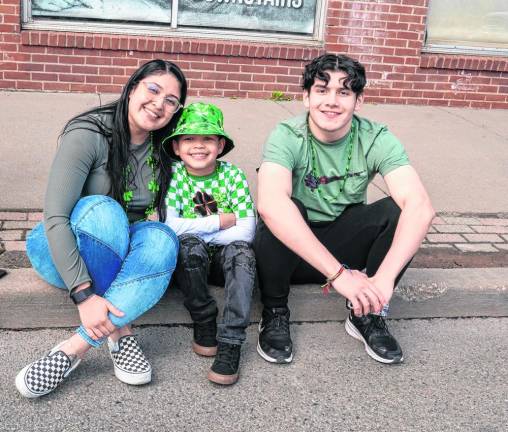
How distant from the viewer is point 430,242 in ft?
12.9

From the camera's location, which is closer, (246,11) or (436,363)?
(436,363)

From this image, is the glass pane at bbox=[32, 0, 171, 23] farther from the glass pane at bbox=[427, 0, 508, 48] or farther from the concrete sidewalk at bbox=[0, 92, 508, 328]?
the glass pane at bbox=[427, 0, 508, 48]

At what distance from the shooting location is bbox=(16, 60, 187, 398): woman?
261cm

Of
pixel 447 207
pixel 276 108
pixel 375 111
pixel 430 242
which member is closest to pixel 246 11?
pixel 276 108

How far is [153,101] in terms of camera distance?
2893 mm

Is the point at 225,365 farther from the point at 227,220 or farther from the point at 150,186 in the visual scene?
the point at 150,186

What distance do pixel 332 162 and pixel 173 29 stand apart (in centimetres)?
398

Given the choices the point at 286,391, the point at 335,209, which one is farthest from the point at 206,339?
the point at 335,209

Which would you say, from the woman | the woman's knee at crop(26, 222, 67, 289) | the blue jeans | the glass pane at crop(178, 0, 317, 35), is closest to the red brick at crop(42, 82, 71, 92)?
the glass pane at crop(178, 0, 317, 35)

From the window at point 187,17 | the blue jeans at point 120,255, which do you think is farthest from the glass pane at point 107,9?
the blue jeans at point 120,255

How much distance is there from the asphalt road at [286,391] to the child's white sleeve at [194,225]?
51 centimetres

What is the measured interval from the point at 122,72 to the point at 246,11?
1370 mm

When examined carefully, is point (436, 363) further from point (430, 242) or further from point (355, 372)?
point (430, 242)

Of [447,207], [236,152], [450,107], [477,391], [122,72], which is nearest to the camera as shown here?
[477,391]
